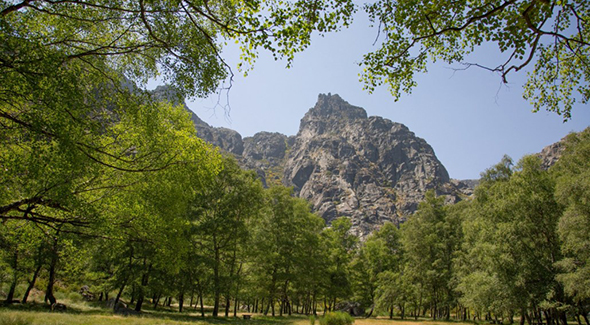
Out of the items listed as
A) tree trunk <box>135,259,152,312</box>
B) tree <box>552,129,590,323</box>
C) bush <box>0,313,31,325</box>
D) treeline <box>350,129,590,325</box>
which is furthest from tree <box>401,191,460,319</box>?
bush <box>0,313,31,325</box>

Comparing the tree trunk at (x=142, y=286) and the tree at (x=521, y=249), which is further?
the tree trunk at (x=142, y=286)

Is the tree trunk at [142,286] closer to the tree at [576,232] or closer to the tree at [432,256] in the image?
the tree at [432,256]

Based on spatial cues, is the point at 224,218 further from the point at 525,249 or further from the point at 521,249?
the point at 525,249

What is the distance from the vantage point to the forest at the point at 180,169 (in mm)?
6551

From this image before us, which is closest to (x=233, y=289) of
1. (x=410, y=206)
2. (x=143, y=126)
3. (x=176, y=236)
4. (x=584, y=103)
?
(x=176, y=236)

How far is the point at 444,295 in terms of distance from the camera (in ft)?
122

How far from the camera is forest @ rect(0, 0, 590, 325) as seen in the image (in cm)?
655

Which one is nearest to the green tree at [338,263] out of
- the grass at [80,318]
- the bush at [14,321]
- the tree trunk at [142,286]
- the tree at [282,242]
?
the tree at [282,242]

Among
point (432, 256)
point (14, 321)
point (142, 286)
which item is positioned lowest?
→ point (142, 286)

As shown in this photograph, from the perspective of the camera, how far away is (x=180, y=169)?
38.1 ft

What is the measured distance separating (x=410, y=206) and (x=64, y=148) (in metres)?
189

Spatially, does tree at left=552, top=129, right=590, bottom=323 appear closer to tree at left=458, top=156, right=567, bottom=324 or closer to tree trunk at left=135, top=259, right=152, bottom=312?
tree at left=458, top=156, right=567, bottom=324

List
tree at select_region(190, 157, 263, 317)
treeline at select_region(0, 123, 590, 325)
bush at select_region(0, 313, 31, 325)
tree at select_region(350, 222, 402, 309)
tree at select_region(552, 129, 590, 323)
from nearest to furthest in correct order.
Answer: bush at select_region(0, 313, 31, 325) < treeline at select_region(0, 123, 590, 325) < tree at select_region(552, 129, 590, 323) < tree at select_region(190, 157, 263, 317) < tree at select_region(350, 222, 402, 309)

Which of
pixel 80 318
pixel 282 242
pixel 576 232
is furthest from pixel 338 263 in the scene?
pixel 80 318
